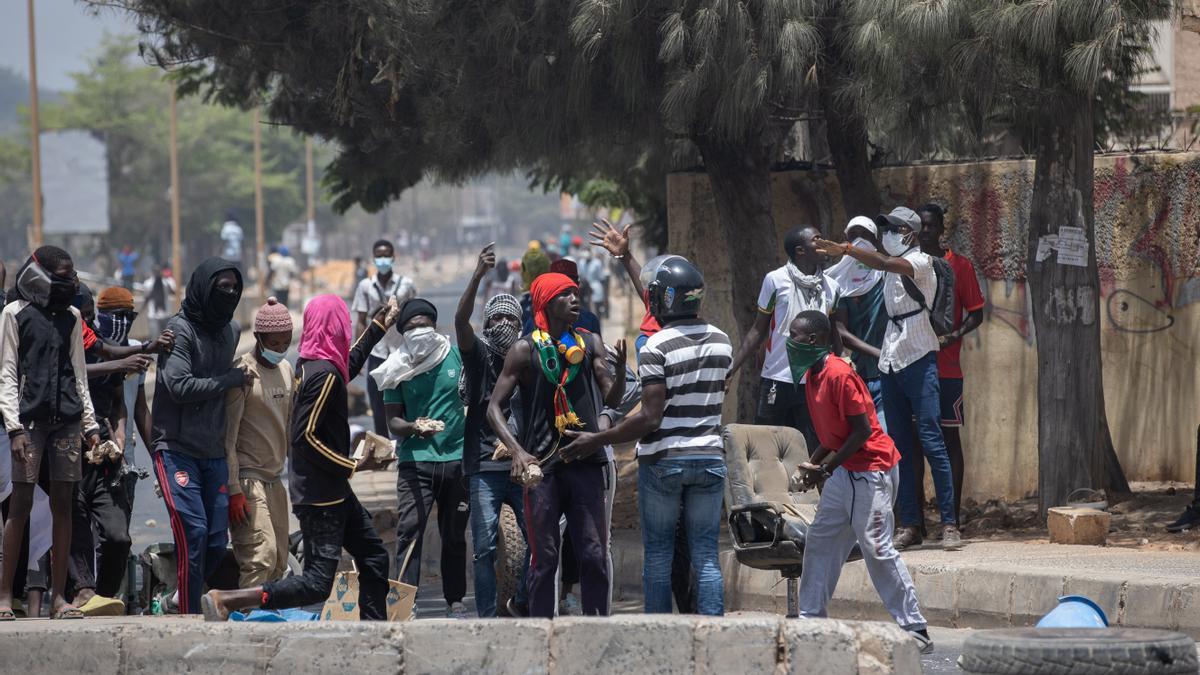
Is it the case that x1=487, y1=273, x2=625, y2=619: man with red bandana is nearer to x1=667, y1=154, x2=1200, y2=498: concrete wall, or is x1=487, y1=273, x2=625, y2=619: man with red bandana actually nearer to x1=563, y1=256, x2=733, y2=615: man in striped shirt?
x1=563, y1=256, x2=733, y2=615: man in striped shirt

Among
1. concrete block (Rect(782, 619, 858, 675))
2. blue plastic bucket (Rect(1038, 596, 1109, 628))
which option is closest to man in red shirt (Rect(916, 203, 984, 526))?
blue plastic bucket (Rect(1038, 596, 1109, 628))

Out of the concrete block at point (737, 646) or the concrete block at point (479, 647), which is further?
the concrete block at point (479, 647)

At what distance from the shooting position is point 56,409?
712 centimetres

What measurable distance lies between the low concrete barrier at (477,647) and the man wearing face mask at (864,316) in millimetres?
3440

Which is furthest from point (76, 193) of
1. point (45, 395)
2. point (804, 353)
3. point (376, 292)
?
point (804, 353)

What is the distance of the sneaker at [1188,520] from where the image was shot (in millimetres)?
8883

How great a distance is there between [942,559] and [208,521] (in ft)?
11.7

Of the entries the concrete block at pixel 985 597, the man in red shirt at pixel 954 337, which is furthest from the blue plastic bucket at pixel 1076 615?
the man in red shirt at pixel 954 337

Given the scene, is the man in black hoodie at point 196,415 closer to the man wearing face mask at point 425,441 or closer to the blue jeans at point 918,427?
the man wearing face mask at point 425,441

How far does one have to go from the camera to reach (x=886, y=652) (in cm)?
547

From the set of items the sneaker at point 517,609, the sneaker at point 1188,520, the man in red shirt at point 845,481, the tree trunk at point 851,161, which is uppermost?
the tree trunk at point 851,161

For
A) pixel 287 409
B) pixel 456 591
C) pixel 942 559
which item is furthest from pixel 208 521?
pixel 942 559

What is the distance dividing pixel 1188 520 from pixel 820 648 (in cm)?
412

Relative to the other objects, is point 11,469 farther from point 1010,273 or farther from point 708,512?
point 1010,273
